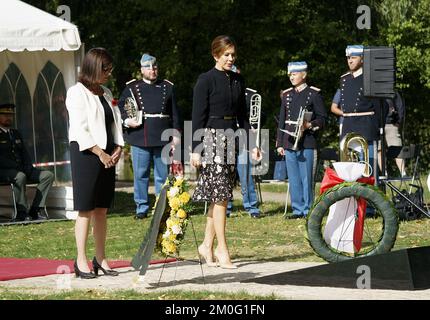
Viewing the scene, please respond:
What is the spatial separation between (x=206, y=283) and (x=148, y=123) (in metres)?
6.76

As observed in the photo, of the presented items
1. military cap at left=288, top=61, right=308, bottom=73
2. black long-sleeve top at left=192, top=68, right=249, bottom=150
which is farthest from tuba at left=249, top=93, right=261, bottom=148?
black long-sleeve top at left=192, top=68, right=249, bottom=150

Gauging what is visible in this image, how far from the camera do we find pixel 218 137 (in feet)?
37.0

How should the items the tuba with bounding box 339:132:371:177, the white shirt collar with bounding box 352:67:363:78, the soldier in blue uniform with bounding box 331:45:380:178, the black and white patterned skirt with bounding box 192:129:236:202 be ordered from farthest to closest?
the white shirt collar with bounding box 352:67:363:78 → the soldier in blue uniform with bounding box 331:45:380:178 → the tuba with bounding box 339:132:371:177 → the black and white patterned skirt with bounding box 192:129:236:202

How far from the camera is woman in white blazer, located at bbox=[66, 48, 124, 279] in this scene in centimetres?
1047

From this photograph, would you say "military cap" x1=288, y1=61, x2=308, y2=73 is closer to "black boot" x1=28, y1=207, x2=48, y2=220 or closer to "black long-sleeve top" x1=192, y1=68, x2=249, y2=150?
"black boot" x1=28, y1=207, x2=48, y2=220

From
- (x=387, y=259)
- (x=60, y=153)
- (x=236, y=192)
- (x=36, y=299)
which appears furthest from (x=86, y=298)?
(x=236, y=192)

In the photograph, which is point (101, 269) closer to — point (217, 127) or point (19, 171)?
point (217, 127)

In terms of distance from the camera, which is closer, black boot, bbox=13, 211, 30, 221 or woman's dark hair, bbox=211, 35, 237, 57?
woman's dark hair, bbox=211, 35, 237, 57

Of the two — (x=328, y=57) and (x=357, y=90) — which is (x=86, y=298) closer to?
(x=357, y=90)

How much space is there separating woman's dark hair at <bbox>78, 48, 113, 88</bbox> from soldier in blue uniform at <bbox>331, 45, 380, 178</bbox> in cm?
575

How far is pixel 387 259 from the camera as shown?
31.7 ft

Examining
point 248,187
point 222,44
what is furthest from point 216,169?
point 248,187

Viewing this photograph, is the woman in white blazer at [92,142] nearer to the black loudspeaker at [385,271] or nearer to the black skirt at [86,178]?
the black skirt at [86,178]

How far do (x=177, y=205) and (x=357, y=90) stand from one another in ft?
20.4
